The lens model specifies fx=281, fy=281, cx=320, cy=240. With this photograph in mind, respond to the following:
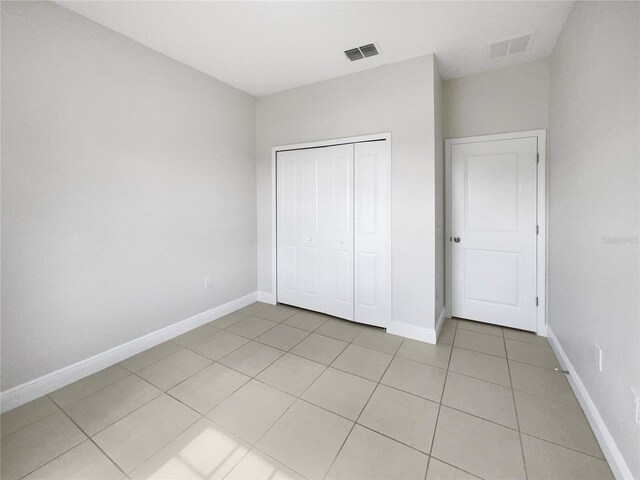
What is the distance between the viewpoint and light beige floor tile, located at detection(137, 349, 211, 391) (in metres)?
2.21

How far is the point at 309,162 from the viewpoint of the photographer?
3.49 metres

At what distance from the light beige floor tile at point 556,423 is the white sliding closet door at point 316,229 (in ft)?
5.87

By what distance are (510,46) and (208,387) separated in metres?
3.94

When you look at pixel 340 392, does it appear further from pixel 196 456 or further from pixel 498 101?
pixel 498 101

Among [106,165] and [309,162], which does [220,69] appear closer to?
[309,162]

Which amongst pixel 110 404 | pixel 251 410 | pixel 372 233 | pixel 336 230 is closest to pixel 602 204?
pixel 372 233

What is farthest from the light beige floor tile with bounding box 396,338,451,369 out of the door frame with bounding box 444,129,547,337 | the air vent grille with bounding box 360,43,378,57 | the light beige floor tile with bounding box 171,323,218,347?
the air vent grille with bounding box 360,43,378,57

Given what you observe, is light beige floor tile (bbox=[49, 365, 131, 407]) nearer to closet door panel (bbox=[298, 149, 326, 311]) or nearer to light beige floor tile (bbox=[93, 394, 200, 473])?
light beige floor tile (bbox=[93, 394, 200, 473])

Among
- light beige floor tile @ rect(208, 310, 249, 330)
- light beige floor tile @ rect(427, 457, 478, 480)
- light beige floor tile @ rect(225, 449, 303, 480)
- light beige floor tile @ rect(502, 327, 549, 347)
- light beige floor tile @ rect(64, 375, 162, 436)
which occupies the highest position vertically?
light beige floor tile @ rect(208, 310, 249, 330)

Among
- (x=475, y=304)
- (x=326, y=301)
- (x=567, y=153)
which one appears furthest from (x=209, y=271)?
(x=567, y=153)

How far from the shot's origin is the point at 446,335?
2.98 m

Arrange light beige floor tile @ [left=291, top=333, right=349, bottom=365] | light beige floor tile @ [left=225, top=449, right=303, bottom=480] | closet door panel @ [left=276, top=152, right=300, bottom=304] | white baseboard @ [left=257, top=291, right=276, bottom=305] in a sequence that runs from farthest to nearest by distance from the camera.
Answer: white baseboard @ [left=257, top=291, right=276, bottom=305]
closet door panel @ [left=276, top=152, right=300, bottom=304]
light beige floor tile @ [left=291, top=333, right=349, bottom=365]
light beige floor tile @ [left=225, top=449, right=303, bottom=480]

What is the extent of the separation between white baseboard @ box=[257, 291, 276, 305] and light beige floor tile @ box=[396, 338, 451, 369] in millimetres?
1854

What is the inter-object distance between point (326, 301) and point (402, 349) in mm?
1120
